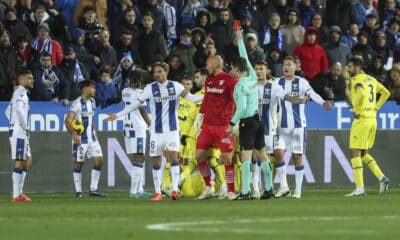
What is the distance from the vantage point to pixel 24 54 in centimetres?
2661

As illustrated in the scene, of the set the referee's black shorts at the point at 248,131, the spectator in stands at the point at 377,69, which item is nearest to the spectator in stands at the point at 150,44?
the spectator in stands at the point at 377,69

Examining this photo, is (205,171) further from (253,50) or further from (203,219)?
(253,50)

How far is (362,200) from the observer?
20922 millimetres

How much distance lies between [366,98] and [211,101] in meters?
3.03

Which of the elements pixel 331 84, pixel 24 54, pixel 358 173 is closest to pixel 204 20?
pixel 331 84

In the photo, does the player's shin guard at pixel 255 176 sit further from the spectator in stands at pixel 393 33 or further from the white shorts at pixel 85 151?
the spectator in stands at pixel 393 33

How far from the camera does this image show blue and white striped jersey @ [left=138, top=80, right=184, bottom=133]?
2177 cm

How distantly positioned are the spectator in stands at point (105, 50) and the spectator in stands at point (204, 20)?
2264mm

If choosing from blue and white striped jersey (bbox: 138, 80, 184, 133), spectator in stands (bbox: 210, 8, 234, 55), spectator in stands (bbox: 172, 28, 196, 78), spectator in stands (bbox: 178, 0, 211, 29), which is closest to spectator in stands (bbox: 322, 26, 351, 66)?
spectator in stands (bbox: 210, 8, 234, 55)

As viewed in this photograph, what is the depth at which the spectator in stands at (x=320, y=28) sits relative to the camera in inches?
1200

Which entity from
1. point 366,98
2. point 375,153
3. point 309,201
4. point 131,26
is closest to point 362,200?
point 309,201

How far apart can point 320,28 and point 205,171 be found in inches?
401

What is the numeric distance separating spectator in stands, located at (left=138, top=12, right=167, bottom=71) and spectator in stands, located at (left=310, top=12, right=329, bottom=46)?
392 cm

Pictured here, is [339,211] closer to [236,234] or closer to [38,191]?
[236,234]
